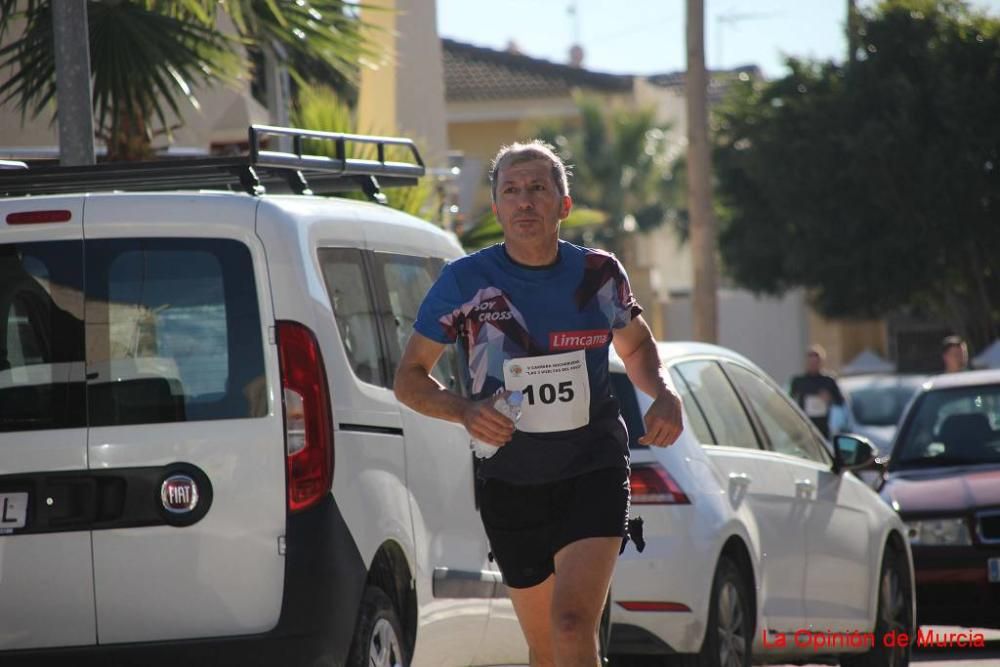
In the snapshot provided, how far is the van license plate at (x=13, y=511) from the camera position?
18.2ft

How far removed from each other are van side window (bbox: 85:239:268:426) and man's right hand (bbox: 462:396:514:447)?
2.74 ft

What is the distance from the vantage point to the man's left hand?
17.3 feet

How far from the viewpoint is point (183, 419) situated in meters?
5.54

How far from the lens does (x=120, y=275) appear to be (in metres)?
5.65

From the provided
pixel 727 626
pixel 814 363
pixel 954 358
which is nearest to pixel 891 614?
pixel 727 626

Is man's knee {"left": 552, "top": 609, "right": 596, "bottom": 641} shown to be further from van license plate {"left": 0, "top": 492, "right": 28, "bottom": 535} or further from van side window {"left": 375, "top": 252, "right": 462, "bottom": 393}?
van license plate {"left": 0, "top": 492, "right": 28, "bottom": 535}

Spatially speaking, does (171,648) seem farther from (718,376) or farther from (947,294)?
(947,294)

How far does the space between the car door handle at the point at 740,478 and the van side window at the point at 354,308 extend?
2.32 m

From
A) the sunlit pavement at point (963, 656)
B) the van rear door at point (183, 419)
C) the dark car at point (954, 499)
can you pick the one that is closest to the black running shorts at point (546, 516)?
the van rear door at point (183, 419)

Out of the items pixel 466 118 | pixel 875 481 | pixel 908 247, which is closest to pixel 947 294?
pixel 908 247

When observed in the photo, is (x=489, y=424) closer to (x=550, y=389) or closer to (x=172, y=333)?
(x=550, y=389)

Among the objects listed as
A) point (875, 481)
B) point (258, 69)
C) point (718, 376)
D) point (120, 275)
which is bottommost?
point (875, 481)

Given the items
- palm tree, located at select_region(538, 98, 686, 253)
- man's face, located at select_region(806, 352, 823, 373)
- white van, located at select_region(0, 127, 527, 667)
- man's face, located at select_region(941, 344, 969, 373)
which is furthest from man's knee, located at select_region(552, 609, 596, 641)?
palm tree, located at select_region(538, 98, 686, 253)

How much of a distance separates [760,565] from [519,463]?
10.4 ft
